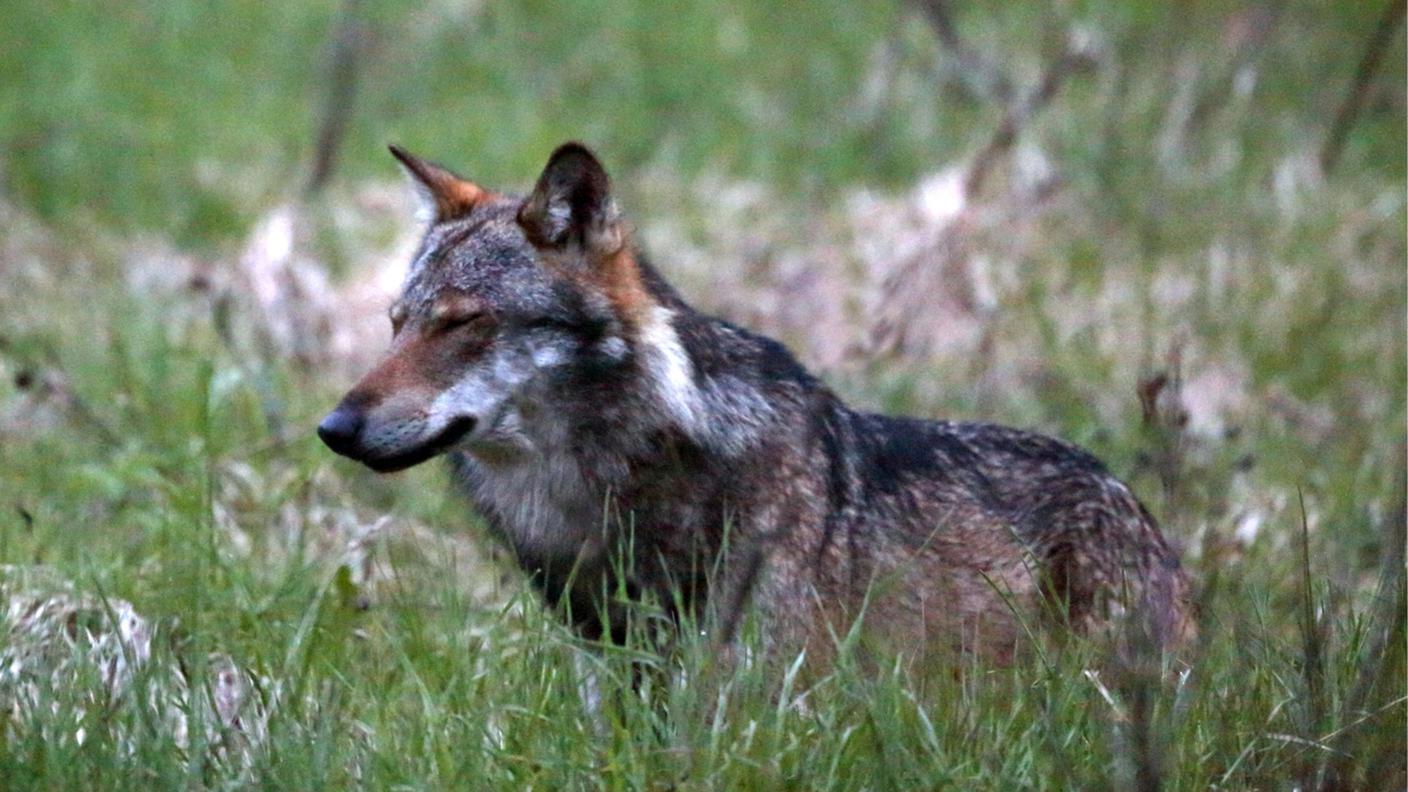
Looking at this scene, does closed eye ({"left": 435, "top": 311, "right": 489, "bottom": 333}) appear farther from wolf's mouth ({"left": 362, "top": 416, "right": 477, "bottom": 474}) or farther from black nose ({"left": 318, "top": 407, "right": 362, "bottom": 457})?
black nose ({"left": 318, "top": 407, "right": 362, "bottom": 457})

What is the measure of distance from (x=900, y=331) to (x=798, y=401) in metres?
3.46

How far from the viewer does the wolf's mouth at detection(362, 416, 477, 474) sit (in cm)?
446

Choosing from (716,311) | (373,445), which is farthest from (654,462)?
(716,311)

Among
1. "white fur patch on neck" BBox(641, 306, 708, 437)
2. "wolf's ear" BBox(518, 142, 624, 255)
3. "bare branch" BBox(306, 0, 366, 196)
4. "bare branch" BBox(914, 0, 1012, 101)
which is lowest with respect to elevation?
"white fur patch on neck" BBox(641, 306, 708, 437)

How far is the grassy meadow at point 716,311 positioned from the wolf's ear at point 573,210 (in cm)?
90

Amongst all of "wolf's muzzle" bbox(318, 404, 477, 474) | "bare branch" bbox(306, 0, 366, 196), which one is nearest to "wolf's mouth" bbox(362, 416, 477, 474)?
"wolf's muzzle" bbox(318, 404, 477, 474)

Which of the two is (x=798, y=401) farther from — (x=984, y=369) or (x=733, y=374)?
(x=984, y=369)

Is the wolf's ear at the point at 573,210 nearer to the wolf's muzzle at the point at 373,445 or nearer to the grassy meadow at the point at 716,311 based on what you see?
the wolf's muzzle at the point at 373,445

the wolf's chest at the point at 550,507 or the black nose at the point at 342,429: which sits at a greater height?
the black nose at the point at 342,429

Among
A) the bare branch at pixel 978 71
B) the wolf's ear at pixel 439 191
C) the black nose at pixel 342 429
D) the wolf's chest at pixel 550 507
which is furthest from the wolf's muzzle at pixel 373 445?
the bare branch at pixel 978 71

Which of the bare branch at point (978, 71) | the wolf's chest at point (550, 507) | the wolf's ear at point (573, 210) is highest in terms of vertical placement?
the bare branch at point (978, 71)

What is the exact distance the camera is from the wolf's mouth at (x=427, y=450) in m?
4.46

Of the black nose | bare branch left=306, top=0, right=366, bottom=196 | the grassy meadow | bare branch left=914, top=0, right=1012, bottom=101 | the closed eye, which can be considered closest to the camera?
A: the grassy meadow

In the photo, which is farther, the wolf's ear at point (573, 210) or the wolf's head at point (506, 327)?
the wolf's ear at point (573, 210)
